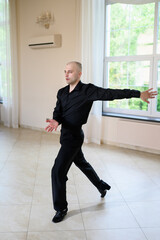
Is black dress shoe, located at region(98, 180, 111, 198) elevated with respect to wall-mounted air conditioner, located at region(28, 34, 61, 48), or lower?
lower

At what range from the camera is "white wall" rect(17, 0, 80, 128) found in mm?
4930

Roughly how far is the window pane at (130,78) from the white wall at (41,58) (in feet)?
2.54

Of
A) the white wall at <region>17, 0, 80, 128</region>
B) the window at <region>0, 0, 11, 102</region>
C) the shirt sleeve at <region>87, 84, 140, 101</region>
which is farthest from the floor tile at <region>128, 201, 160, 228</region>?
the window at <region>0, 0, 11, 102</region>

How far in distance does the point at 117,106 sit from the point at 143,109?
→ 50 cm

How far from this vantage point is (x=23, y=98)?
5988 millimetres

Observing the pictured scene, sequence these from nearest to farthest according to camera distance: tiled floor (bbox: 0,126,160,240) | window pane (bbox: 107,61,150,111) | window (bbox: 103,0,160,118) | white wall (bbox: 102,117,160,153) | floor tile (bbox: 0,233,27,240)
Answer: floor tile (bbox: 0,233,27,240)
tiled floor (bbox: 0,126,160,240)
white wall (bbox: 102,117,160,153)
window (bbox: 103,0,160,118)
window pane (bbox: 107,61,150,111)

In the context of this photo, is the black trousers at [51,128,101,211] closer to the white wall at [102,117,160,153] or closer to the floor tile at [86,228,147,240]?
the floor tile at [86,228,147,240]

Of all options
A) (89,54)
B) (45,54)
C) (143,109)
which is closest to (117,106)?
(143,109)

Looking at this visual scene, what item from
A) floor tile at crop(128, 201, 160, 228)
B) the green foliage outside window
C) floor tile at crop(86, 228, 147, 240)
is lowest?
floor tile at crop(128, 201, 160, 228)

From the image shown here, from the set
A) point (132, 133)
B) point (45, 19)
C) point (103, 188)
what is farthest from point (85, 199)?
point (45, 19)

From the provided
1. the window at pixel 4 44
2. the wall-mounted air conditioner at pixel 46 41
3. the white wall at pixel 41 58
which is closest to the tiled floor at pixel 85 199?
the white wall at pixel 41 58

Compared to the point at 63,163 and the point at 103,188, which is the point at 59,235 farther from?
the point at 103,188

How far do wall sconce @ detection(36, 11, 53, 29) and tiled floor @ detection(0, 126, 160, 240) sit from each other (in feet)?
8.89

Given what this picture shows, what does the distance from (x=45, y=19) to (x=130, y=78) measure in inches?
88.4
